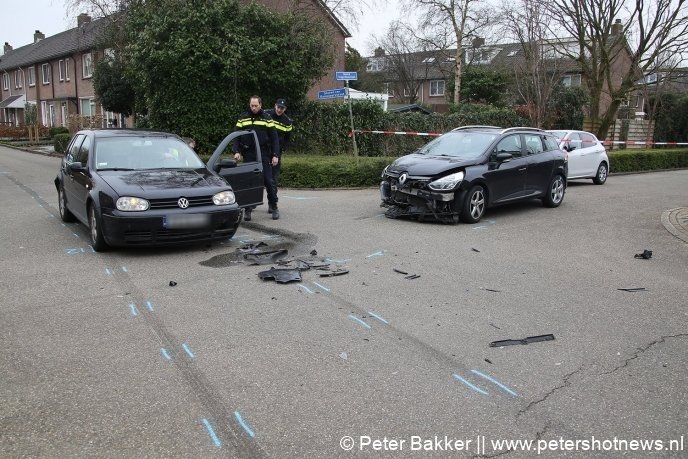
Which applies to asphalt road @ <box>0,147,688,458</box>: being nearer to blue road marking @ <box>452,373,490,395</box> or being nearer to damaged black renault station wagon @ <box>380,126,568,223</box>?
blue road marking @ <box>452,373,490,395</box>

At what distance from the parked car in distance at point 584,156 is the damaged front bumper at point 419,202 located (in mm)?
7577

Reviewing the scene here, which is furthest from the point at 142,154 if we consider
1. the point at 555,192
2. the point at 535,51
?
the point at 535,51

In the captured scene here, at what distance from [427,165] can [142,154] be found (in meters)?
4.52

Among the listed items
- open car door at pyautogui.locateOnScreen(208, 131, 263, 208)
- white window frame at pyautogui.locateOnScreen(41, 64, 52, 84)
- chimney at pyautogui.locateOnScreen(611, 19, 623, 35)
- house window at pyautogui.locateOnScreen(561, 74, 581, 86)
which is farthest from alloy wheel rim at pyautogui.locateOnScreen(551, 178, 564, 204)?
white window frame at pyautogui.locateOnScreen(41, 64, 52, 84)

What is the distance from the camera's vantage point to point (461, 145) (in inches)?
423

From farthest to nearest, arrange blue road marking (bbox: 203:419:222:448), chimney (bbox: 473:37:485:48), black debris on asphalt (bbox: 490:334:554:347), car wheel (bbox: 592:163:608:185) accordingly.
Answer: chimney (bbox: 473:37:485:48) < car wheel (bbox: 592:163:608:185) < black debris on asphalt (bbox: 490:334:554:347) < blue road marking (bbox: 203:419:222:448)

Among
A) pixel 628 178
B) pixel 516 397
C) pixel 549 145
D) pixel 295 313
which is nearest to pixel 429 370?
pixel 516 397

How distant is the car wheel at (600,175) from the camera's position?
1708 centimetres

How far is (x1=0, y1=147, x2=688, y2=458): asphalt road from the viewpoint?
10.7 feet

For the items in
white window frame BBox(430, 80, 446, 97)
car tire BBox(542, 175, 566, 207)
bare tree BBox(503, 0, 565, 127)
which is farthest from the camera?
white window frame BBox(430, 80, 446, 97)

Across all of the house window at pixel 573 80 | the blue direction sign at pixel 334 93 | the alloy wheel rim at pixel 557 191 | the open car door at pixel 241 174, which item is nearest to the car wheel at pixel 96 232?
the open car door at pixel 241 174

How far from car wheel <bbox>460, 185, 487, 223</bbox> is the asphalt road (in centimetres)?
156

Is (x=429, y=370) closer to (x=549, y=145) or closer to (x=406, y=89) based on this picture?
(x=549, y=145)

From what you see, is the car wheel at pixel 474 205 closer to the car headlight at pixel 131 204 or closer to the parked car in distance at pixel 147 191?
the parked car in distance at pixel 147 191
